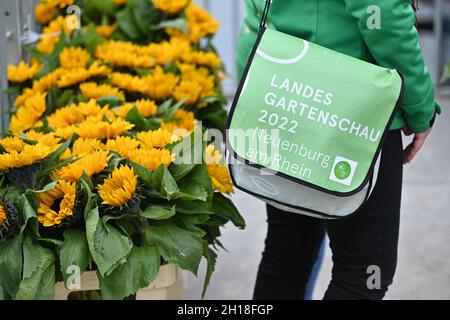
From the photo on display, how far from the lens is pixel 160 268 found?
6.78ft

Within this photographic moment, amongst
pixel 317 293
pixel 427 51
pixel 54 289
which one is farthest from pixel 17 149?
pixel 427 51

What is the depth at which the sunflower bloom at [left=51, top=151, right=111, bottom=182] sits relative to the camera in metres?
1.96

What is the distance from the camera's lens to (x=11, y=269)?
186 centimetres

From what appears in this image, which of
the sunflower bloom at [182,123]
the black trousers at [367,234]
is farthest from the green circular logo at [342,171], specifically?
the sunflower bloom at [182,123]

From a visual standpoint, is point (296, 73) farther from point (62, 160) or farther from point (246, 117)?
point (62, 160)

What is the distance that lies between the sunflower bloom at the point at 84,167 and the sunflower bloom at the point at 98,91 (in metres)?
0.62

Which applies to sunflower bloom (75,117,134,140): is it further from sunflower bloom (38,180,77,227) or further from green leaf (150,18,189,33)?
green leaf (150,18,189,33)

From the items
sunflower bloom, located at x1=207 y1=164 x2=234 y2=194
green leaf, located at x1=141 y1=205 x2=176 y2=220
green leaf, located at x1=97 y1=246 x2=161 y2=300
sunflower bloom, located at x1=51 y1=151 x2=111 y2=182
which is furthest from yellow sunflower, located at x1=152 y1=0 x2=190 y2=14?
green leaf, located at x1=97 y1=246 x2=161 y2=300

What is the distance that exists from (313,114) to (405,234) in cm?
242

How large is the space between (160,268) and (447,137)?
4387 mm

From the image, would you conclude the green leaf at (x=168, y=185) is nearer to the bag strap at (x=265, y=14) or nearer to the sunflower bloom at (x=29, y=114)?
the bag strap at (x=265, y=14)

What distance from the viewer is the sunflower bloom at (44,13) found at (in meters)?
3.23

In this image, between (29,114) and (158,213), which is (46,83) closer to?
(29,114)

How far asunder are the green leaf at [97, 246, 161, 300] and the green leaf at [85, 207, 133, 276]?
45 mm
